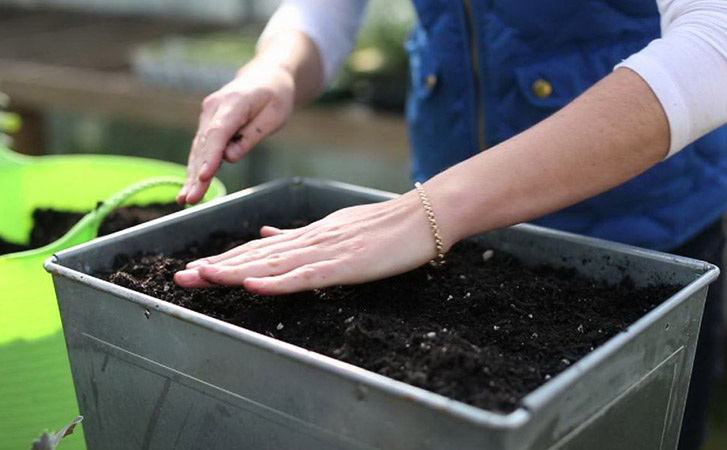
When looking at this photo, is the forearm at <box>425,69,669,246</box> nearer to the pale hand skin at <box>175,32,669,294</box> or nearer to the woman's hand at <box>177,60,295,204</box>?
the pale hand skin at <box>175,32,669,294</box>

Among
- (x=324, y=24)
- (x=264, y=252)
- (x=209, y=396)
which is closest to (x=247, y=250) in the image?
(x=264, y=252)

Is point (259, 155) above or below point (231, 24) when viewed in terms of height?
below

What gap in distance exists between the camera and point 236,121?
122 centimetres

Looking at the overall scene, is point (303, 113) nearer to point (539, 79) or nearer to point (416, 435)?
point (539, 79)

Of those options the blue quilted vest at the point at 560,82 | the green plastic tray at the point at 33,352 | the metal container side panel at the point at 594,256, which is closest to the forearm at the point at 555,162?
the metal container side panel at the point at 594,256

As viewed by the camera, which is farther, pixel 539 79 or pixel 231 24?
pixel 231 24

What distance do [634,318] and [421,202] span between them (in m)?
0.25

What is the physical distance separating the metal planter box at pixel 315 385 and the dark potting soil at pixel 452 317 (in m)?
0.04

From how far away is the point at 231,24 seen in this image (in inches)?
154

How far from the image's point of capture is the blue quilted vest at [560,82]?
126 centimetres

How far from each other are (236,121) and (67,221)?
1.27 ft

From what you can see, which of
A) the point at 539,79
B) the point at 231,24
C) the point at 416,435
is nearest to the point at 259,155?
the point at 231,24

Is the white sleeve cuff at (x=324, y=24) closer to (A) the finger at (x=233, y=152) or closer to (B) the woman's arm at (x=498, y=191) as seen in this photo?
(A) the finger at (x=233, y=152)

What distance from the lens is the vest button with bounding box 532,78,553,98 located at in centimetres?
129
